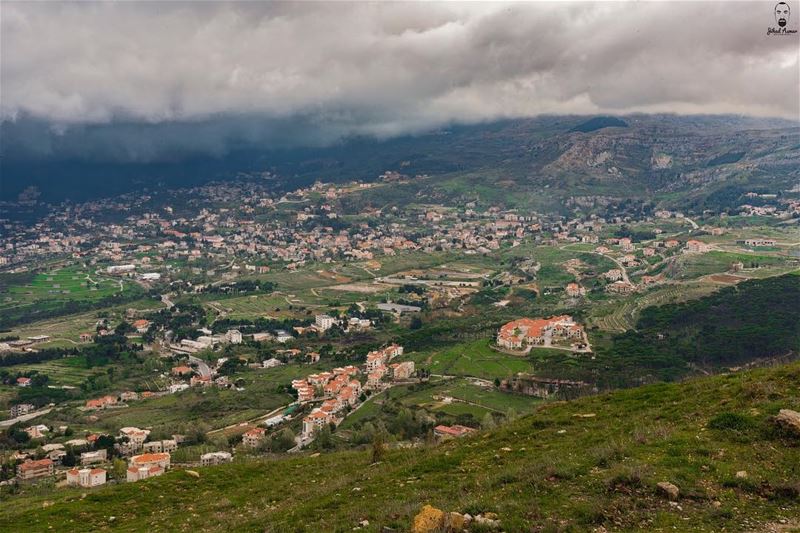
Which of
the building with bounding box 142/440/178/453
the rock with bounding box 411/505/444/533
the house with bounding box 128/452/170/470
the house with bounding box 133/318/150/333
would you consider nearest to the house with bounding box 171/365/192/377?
the house with bounding box 133/318/150/333

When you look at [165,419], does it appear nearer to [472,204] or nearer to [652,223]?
[652,223]

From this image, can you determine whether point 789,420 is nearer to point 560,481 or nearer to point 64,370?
point 560,481

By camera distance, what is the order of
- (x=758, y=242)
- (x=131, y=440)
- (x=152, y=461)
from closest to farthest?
(x=152, y=461) < (x=131, y=440) < (x=758, y=242)

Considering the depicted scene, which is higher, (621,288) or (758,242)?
(758,242)

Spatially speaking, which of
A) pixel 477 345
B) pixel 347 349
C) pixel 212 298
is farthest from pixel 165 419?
pixel 212 298

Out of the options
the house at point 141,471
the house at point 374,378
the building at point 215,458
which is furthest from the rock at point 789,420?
the house at point 374,378

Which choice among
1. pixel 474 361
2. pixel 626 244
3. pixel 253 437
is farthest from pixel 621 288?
pixel 253 437

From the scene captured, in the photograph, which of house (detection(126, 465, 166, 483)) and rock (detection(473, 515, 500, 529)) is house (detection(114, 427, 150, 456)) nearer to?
house (detection(126, 465, 166, 483))
